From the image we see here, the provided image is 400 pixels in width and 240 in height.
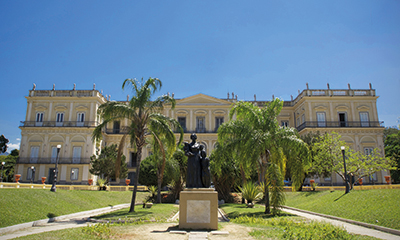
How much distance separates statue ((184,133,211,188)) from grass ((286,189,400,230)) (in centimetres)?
587

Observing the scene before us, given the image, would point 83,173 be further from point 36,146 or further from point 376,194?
point 376,194

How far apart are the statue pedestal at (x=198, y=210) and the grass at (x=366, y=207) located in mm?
5501

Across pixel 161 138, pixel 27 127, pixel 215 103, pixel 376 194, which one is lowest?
pixel 376 194

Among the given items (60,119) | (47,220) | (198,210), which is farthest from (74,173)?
(198,210)

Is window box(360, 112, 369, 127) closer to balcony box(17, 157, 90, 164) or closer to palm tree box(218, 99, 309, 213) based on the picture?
palm tree box(218, 99, 309, 213)

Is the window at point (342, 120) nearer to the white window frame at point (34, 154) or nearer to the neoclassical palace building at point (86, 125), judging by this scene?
the neoclassical palace building at point (86, 125)

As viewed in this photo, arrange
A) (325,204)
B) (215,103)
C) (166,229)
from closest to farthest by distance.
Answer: (166,229) < (325,204) < (215,103)

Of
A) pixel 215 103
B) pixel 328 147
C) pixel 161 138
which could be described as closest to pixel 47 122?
pixel 215 103

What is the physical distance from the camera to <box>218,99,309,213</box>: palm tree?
1206 cm

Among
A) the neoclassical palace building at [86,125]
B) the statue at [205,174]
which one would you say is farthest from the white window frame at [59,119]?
the statue at [205,174]

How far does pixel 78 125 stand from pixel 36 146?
5.39 meters

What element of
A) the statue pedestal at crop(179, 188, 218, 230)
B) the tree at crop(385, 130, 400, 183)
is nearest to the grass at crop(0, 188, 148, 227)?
the statue pedestal at crop(179, 188, 218, 230)

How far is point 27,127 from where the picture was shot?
1347 inches

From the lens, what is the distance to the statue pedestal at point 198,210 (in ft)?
26.5
